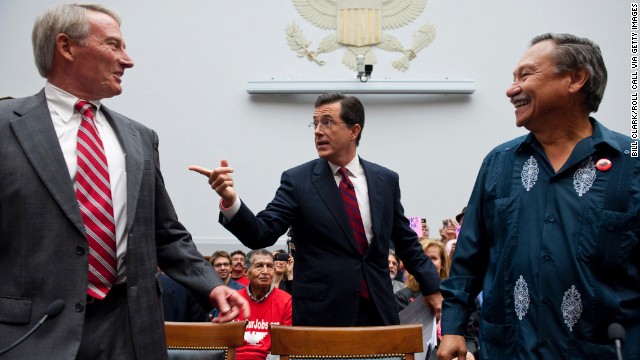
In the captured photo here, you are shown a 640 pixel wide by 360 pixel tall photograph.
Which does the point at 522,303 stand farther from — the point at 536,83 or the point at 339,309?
the point at 339,309

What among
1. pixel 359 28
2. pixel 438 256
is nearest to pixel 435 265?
pixel 438 256

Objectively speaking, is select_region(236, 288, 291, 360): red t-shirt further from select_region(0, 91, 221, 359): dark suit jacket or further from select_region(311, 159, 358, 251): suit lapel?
select_region(0, 91, 221, 359): dark suit jacket

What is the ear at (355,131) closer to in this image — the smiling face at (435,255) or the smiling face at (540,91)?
the smiling face at (540,91)

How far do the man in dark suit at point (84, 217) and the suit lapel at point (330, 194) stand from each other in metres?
0.91

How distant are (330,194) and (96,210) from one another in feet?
4.16

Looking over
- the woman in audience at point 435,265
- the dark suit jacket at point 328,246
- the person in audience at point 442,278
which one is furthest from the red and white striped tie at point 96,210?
the woman in audience at point 435,265

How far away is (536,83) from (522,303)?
0.64 m

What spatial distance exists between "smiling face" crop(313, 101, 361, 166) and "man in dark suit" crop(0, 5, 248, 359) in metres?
1.07

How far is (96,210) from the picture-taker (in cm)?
171

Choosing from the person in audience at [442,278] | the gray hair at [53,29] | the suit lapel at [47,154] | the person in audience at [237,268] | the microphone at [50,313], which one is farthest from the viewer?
the person in audience at [237,268]

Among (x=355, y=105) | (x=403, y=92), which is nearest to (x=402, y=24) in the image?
(x=403, y=92)

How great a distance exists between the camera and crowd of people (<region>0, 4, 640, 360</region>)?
1.60 m

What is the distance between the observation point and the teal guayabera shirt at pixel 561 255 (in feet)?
5.66

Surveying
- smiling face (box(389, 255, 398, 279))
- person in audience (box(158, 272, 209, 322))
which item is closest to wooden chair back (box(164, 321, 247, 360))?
person in audience (box(158, 272, 209, 322))
